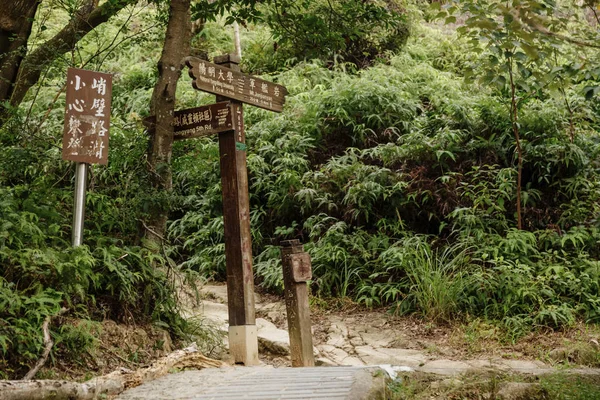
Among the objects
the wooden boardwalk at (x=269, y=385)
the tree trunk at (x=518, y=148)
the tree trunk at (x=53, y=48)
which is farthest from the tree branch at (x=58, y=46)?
the tree trunk at (x=518, y=148)

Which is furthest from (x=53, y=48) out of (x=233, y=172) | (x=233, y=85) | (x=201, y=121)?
(x=233, y=172)

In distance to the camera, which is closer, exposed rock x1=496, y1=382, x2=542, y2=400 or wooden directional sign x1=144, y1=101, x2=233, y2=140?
exposed rock x1=496, y1=382, x2=542, y2=400

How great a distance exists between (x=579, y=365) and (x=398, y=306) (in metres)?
2.41

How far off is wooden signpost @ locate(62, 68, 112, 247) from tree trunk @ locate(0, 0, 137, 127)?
159 centimetres

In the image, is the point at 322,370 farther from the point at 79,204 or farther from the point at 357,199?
the point at 357,199

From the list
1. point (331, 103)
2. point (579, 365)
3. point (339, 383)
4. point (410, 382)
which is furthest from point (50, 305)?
point (331, 103)

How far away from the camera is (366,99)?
11.5 metres

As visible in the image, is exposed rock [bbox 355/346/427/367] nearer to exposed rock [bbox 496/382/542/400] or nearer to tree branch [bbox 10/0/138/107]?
exposed rock [bbox 496/382/542/400]

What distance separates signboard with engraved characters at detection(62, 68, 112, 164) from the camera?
19.7 feet

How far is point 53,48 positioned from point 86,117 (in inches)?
86.3

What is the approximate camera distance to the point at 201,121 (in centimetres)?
680

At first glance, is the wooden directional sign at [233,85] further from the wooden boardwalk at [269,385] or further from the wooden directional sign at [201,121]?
the wooden boardwalk at [269,385]

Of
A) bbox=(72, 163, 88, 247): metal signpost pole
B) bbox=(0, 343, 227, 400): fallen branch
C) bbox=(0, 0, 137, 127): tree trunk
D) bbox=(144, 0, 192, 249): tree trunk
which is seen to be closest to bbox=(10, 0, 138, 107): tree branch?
bbox=(0, 0, 137, 127): tree trunk

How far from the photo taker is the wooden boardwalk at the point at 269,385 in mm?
4340
